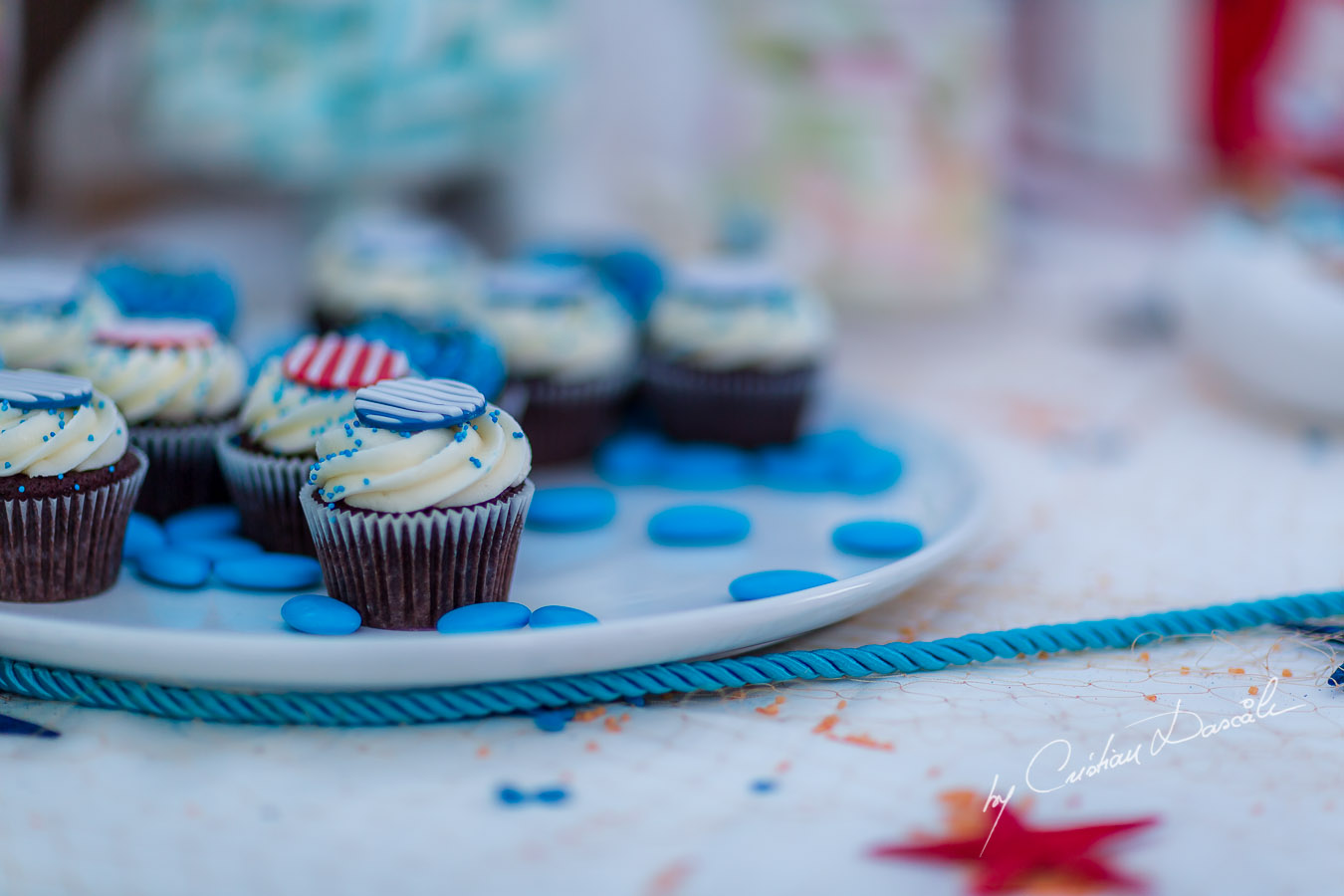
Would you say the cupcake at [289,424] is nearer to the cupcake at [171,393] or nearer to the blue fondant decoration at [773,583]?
the cupcake at [171,393]

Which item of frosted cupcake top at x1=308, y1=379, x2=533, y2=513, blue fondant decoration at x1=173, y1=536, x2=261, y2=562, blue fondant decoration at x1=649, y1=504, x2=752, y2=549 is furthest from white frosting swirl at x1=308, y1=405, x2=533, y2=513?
blue fondant decoration at x1=649, y1=504, x2=752, y2=549

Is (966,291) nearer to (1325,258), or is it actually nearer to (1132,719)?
(1325,258)

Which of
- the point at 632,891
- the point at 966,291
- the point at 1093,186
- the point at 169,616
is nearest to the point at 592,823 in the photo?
the point at 632,891

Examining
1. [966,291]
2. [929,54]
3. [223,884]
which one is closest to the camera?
[223,884]

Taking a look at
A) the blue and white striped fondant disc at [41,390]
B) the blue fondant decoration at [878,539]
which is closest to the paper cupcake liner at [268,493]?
the blue and white striped fondant disc at [41,390]

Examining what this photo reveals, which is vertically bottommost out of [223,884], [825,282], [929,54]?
[223,884]

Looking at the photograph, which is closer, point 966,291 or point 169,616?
point 169,616

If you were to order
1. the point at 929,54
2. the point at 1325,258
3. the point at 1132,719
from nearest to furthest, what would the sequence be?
the point at 1132,719 < the point at 1325,258 < the point at 929,54

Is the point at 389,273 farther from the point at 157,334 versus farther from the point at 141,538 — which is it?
the point at 141,538
